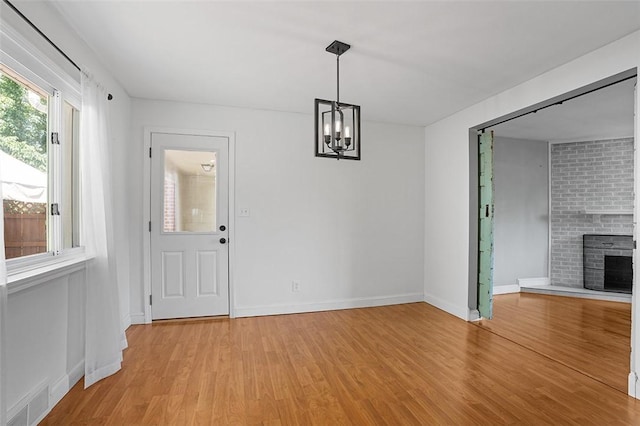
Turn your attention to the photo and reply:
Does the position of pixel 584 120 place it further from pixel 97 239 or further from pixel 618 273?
pixel 97 239

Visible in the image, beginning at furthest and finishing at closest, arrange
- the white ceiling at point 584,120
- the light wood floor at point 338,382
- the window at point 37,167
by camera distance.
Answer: the white ceiling at point 584,120, the light wood floor at point 338,382, the window at point 37,167

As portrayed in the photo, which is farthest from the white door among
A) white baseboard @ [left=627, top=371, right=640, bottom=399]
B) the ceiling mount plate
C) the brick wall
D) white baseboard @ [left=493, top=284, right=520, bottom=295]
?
the brick wall

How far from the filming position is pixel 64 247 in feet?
8.17

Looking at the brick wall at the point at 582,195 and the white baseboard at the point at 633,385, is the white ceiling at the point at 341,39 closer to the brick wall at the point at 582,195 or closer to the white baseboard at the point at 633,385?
the white baseboard at the point at 633,385

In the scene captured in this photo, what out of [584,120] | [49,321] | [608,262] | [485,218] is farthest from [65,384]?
[608,262]

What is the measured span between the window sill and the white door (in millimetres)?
1303

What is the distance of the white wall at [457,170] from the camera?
9.12ft

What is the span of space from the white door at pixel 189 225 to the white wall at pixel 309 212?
0.16 metres

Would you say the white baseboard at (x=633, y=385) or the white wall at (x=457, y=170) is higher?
the white wall at (x=457, y=170)

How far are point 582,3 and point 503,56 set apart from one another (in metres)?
0.71

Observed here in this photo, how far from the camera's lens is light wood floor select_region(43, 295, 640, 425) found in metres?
2.12

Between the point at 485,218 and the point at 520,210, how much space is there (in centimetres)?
217

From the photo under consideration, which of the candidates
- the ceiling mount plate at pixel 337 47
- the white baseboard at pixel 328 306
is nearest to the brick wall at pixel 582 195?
the white baseboard at pixel 328 306

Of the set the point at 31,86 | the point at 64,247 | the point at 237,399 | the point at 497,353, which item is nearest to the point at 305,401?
the point at 237,399
